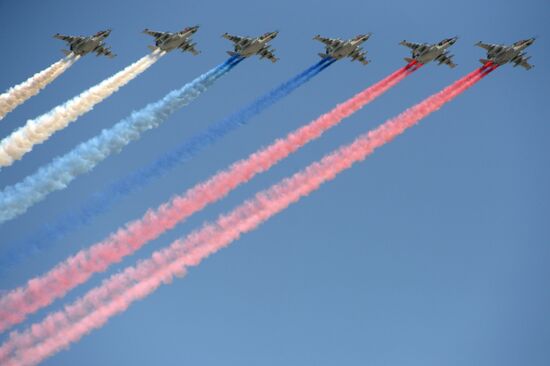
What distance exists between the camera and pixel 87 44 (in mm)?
74125

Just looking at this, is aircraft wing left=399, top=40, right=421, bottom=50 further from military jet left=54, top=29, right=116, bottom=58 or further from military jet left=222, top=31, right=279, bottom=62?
military jet left=54, top=29, right=116, bottom=58

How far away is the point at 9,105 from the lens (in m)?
Result: 71.5

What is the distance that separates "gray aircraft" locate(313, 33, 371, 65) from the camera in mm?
73438

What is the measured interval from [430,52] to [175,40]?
59.1ft

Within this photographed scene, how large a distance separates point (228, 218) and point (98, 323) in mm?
10776

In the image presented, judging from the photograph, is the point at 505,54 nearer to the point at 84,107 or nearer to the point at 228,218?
the point at 228,218

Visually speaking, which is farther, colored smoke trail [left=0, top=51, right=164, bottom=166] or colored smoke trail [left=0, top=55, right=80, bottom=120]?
colored smoke trail [left=0, top=55, right=80, bottom=120]

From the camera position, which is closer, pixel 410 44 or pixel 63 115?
pixel 63 115

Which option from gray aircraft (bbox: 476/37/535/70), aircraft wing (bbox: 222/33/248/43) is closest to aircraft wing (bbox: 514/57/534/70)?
gray aircraft (bbox: 476/37/535/70)

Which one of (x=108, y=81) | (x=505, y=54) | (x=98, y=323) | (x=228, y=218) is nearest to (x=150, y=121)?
(x=108, y=81)

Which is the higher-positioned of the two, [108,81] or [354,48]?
[108,81]

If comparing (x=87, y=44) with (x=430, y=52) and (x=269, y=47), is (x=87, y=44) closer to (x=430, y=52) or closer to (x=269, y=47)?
(x=269, y=47)

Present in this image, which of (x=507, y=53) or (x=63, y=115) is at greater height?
(x=63, y=115)

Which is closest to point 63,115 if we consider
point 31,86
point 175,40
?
point 31,86
